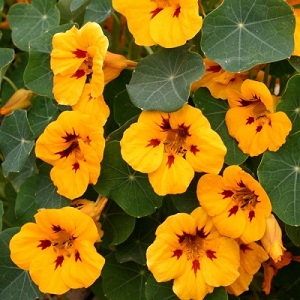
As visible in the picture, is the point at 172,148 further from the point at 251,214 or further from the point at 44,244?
the point at 44,244

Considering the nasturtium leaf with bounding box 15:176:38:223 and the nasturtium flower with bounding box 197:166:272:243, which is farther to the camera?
the nasturtium leaf with bounding box 15:176:38:223

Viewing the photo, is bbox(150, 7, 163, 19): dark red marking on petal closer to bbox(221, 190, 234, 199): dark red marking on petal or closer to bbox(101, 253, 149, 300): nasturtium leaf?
bbox(221, 190, 234, 199): dark red marking on petal

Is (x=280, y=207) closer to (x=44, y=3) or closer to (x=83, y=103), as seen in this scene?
(x=83, y=103)

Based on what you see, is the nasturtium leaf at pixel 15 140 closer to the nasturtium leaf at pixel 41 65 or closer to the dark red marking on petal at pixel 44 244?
the nasturtium leaf at pixel 41 65

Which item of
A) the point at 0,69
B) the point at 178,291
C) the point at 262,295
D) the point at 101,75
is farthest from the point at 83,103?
the point at 262,295

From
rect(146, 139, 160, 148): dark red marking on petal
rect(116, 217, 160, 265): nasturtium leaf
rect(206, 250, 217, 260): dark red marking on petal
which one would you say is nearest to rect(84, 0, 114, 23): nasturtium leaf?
rect(146, 139, 160, 148): dark red marking on petal

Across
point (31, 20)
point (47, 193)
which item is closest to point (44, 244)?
point (47, 193)
